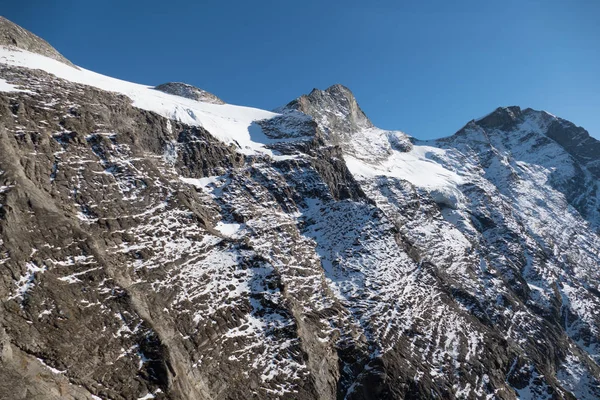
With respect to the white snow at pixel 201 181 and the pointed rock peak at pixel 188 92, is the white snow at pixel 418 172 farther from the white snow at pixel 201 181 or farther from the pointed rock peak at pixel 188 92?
the pointed rock peak at pixel 188 92

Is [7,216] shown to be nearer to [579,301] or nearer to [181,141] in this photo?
[181,141]

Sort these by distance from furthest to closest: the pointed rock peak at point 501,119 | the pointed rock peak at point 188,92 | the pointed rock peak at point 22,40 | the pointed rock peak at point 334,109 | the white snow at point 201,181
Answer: the pointed rock peak at point 501,119 < the pointed rock peak at point 334,109 < the pointed rock peak at point 188,92 < the pointed rock peak at point 22,40 < the white snow at point 201,181

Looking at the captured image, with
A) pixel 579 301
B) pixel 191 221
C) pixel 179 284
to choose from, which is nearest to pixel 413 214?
pixel 579 301

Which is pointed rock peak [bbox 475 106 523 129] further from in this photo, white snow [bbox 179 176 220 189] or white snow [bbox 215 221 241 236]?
white snow [bbox 215 221 241 236]

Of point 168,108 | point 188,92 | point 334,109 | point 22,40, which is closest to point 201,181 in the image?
point 168,108

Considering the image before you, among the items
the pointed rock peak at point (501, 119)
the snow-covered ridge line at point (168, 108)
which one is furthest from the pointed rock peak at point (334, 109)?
the pointed rock peak at point (501, 119)

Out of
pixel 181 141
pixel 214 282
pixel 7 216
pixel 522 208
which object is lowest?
pixel 214 282

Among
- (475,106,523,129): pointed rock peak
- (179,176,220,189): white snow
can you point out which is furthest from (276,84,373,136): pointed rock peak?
(475,106,523,129): pointed rock peak
